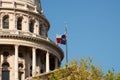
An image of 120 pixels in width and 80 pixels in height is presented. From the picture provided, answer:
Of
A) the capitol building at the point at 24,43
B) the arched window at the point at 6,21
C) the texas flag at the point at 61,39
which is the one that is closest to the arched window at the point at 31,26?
the capitol building at the point at 24,43

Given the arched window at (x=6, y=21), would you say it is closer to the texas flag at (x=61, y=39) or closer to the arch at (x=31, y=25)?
Result: the arch at (x=31, y=25)

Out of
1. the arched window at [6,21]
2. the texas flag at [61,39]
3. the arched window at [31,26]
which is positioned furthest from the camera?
the arched window at [31,26]

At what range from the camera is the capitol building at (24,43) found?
3268 inches

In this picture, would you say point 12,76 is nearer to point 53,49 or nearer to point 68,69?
point 53,49

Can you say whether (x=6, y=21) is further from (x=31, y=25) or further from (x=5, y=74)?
(x=5, y=74)

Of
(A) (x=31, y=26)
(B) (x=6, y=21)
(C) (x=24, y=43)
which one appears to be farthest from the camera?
(A) (x=31, y=26)

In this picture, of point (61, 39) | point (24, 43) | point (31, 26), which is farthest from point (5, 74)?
point (31, 26)

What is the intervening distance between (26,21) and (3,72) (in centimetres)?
894

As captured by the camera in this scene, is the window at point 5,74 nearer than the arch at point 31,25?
Yes

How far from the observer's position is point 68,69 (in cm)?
4472

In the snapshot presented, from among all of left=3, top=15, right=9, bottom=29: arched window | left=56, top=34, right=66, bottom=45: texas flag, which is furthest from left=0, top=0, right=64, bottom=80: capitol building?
left=56, top=34, right=66, bottom=45: texas flag

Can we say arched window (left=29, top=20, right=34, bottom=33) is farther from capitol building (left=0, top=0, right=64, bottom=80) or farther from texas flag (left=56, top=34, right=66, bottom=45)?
texas flag (left=56, top=34, right=66, bottom=45)

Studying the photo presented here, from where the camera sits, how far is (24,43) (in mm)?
83375

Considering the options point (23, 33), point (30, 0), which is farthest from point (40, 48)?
point (30, 0)
